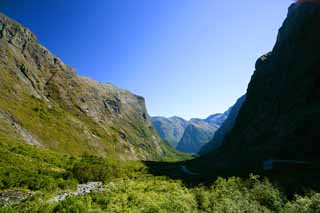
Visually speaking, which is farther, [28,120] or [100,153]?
[100,153]

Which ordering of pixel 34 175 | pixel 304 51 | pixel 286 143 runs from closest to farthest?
pixel 34 175
pixel 286 143
pixel 304 51

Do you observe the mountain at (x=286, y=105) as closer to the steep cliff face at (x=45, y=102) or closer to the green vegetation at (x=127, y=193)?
the green vegetation at (x=127, y=193)

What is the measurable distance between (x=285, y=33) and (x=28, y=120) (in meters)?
128

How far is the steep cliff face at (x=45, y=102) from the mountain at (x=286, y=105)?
212 ft

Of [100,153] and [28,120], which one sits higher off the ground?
[28,120]

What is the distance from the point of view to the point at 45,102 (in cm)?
12781

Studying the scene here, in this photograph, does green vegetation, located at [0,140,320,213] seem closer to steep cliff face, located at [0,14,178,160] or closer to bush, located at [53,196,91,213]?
bush, located at [53,196,91,213]

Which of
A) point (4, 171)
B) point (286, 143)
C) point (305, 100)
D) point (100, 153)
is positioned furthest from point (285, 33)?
point (4, 171)

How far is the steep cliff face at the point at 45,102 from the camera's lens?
94.4m

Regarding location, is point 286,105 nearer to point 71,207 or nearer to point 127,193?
point 127,193

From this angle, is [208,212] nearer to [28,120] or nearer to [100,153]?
[28,120]

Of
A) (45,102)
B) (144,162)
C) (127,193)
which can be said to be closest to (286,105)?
(144,162)

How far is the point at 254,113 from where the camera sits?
412 ft

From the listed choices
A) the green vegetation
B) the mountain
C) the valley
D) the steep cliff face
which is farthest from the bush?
the steep cliff face
